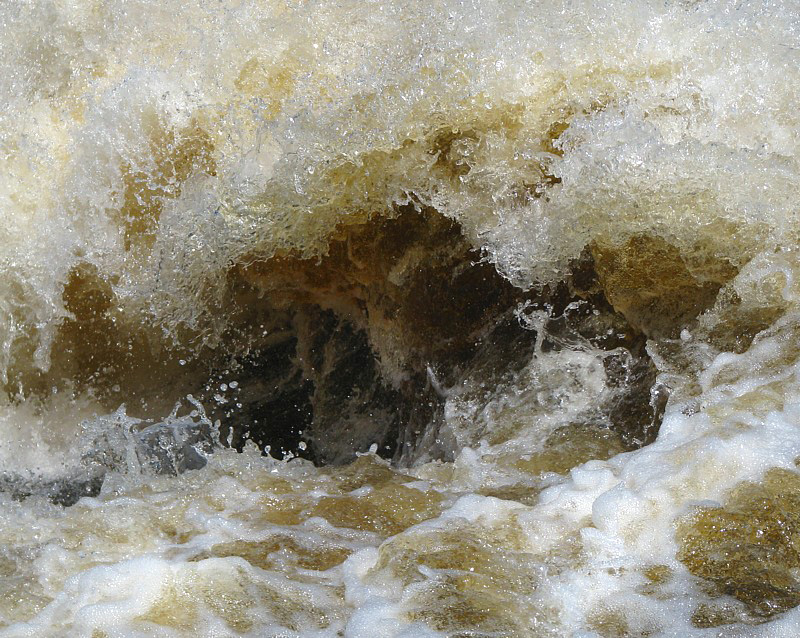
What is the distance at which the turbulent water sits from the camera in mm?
1954

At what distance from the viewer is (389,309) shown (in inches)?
135

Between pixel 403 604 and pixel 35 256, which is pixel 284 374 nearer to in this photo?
pixel 35 256

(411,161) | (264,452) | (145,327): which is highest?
(411,161)

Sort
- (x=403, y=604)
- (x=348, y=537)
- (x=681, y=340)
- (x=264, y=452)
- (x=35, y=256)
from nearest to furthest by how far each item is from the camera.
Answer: (x=403, y=604) → (x=348, y=537) → (x=681, y=340) → (x=35, y=256) → (x=264, y=452)

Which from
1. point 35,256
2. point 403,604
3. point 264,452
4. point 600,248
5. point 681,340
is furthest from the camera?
point 264,452

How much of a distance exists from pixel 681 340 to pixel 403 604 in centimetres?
125

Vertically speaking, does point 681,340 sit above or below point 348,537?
above

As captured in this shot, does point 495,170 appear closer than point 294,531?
No

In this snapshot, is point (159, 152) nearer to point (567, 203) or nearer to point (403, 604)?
point (567, 203)

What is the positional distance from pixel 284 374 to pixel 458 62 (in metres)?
1.37

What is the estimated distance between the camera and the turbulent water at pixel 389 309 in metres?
1.95

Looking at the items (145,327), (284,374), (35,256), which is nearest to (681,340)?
(284,374)

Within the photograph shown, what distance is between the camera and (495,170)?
2.91 meters

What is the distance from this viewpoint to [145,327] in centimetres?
323
